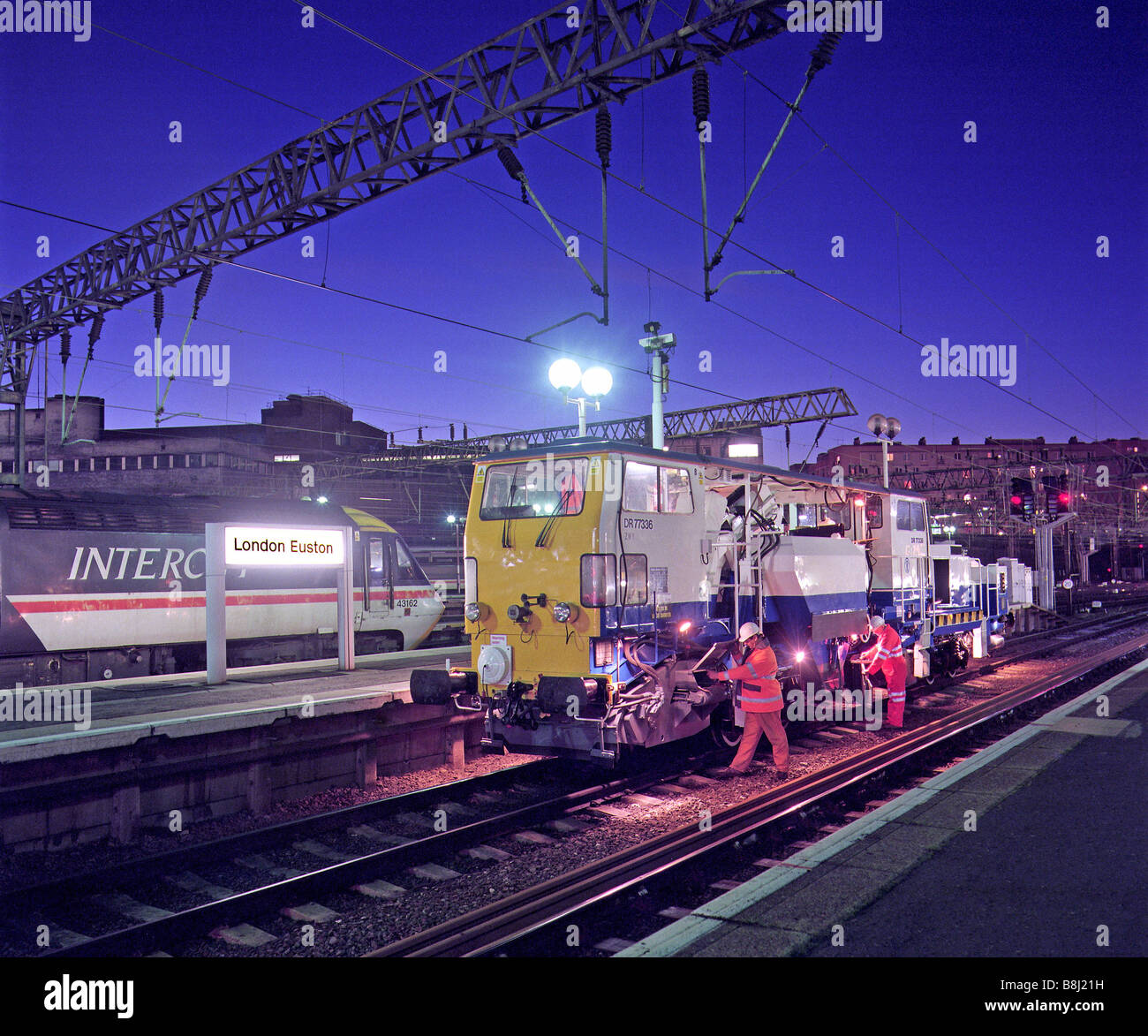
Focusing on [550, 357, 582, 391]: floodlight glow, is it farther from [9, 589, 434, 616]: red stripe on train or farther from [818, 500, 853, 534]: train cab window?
[9, 589, 434, 616]: red stripe on train

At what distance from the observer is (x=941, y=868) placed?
5.74 meters

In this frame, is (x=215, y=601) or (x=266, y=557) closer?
(x=215, y=601)

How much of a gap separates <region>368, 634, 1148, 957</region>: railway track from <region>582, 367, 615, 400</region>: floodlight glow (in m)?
6.89

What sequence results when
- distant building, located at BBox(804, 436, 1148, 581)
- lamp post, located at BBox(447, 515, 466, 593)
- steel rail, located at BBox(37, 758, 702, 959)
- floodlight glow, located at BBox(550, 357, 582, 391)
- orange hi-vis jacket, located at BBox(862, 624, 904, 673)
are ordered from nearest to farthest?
1. steel rail, located at BBox(37, 758, 702, 959)
2. orange hi-vis jacket, located at BBox(862, 624, 904, 673)
3. floodlight glow, located at BBox(550, 357, 582, 391)
4. lamp post, located at BBox(447, 515, 466, 593)
5. distant building, located at BBox(804, 436, 1148, 581)

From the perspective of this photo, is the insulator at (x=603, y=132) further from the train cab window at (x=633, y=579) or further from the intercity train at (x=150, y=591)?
the intercity train at (x=150, y=591)

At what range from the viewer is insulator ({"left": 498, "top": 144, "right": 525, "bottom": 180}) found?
10.8 m

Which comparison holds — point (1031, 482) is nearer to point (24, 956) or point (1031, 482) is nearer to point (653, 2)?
point (653, 2)

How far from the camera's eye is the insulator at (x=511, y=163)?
35.4ft

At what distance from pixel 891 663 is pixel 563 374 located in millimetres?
6560

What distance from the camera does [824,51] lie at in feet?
→ 26.9

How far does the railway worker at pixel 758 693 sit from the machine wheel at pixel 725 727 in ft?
2.77

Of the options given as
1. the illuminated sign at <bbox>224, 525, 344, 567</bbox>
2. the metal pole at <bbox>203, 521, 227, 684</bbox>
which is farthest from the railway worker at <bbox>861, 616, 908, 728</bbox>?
the metal pole at <bbox>203, 521, 227, 684</bbox>

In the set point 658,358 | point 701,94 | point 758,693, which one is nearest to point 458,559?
point 658,358

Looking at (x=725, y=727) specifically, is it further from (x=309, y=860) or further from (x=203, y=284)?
(x=203, y=284)
